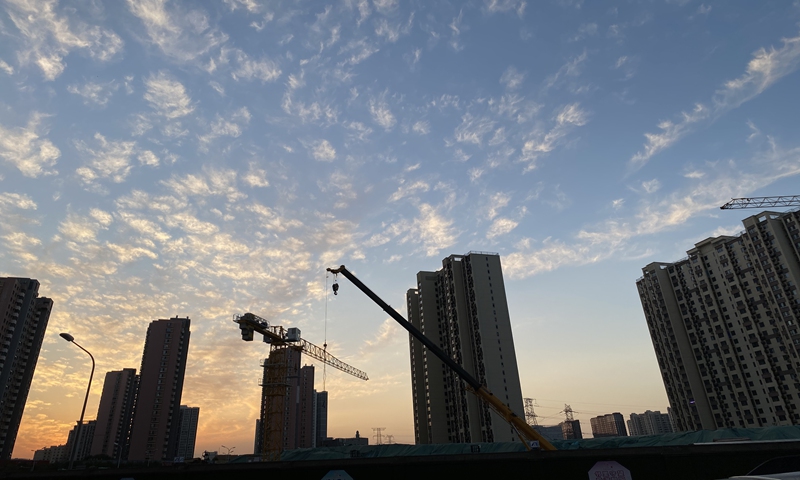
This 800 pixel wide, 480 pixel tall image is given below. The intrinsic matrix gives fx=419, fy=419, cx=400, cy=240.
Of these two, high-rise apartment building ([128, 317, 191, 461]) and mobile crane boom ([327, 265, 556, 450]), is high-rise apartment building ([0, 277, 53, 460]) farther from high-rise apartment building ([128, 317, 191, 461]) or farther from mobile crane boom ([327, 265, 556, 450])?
mobile crane boom ([327, 265, 556, 450])

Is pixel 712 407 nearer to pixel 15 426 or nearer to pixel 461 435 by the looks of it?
pixel 461 435

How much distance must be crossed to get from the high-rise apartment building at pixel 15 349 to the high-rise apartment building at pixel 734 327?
520 ft

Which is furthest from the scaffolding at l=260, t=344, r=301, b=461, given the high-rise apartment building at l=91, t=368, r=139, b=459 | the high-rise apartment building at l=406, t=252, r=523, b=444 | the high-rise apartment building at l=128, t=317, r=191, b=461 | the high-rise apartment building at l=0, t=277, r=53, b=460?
the high-rise apartment building at l=91, t=368, r=139, b=459

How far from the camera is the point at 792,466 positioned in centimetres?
882

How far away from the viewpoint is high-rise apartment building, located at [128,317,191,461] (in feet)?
369

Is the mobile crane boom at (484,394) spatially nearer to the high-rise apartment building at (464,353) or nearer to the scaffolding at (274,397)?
the scaffolding at (274,397)

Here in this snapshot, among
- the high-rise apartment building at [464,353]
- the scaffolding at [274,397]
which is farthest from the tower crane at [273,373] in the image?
the high-rise apartment building at [464,353]

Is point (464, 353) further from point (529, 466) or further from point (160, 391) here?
point (529, 466)

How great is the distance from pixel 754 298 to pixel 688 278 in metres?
15.9

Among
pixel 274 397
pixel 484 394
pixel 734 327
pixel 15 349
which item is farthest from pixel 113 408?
pixel 734 327

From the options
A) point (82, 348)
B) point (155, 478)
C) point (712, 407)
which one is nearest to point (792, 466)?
point (155, 478)

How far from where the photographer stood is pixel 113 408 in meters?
153

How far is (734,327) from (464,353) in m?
60.9

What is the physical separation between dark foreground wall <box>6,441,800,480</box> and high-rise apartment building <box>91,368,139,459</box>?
160087 mm
